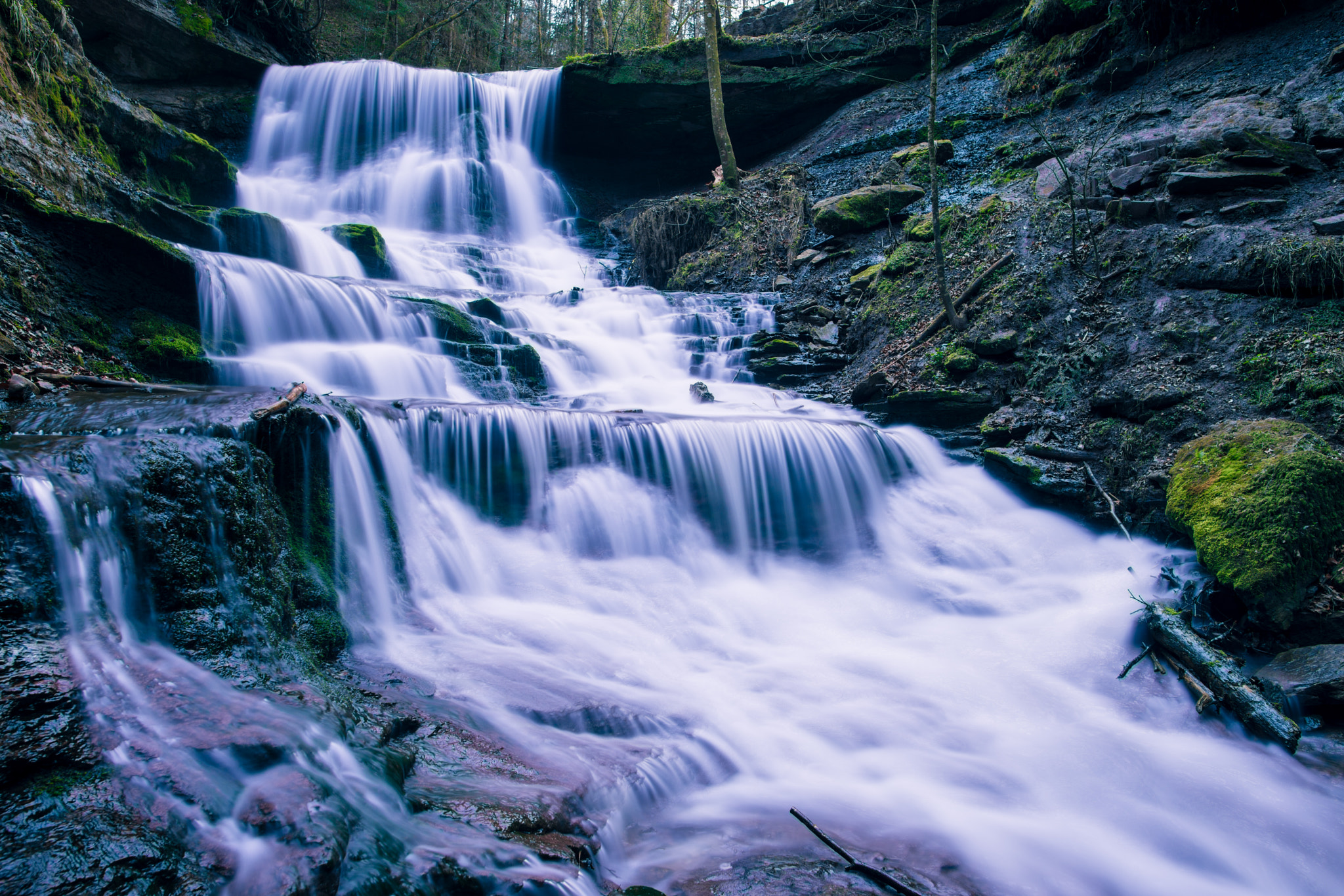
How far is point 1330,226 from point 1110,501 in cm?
325

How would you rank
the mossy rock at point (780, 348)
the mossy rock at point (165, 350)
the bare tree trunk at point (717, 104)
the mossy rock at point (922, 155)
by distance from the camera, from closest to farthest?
the mossy rock at point (165, 350), the mossy rock at point (780, 348), the mossy rock at point (922, 155), the bare tree trunk at point (717, 104)

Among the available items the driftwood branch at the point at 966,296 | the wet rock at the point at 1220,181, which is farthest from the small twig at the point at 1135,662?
the wet rock at the point at 1220,181

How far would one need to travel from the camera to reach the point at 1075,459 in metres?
6.68

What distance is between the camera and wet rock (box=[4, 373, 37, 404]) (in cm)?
388

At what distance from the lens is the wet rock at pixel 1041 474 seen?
654cm

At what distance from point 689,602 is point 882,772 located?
237 centimetres

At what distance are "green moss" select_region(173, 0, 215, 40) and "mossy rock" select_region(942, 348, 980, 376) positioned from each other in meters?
16.4

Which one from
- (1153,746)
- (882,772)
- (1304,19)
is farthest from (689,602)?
(1304,19)

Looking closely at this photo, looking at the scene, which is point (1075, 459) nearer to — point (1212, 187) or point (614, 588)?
point (1212, 187)

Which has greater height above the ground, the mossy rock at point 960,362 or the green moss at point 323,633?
the mossy rock at point 960,362

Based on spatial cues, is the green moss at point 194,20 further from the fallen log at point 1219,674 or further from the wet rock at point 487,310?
the fallen log at point 1219,674

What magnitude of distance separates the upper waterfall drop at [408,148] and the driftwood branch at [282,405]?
1100 cm

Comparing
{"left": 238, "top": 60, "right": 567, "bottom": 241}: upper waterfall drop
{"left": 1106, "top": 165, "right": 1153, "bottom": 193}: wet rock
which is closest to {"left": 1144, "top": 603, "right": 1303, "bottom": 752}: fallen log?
{"left": 1106, "top": 165, "right": 1153, "bottom": 193}: wet rock

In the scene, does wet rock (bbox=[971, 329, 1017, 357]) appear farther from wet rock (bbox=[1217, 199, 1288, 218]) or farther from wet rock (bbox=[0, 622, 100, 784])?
wet rock (bbox=[0, 622, 100, 784])
